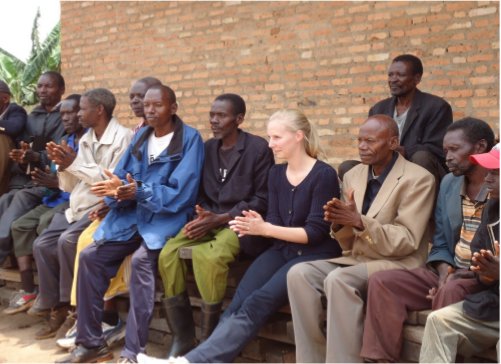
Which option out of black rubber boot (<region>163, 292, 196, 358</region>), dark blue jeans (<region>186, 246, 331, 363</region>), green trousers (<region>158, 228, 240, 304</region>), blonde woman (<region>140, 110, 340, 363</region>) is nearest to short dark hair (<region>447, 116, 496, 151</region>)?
blonde woman (<region>140, 110, 340, 363</region>)

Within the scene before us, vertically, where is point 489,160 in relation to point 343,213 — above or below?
above

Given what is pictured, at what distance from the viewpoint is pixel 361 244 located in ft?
13.7

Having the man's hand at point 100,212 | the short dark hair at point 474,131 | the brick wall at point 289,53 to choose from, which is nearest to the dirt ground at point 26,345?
the man's hand at point 100,212

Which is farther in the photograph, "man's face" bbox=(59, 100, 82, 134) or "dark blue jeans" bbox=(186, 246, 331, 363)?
"man's face" bbox=(59, 100, 82, 134)

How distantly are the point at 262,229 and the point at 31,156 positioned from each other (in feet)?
9.69

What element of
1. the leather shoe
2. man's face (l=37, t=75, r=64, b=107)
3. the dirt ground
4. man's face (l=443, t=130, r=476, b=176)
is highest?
man's face (l=37, t=75, r=64, b=107)

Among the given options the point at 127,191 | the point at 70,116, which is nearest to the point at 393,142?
the point at 127,191

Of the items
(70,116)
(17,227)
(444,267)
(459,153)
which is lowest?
(444,267)

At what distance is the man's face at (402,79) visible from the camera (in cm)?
529

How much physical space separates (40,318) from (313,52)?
3.86 m

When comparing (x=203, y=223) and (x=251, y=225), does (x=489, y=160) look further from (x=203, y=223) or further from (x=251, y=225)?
(x=203, y=223)

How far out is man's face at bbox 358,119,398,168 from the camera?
4.27 m

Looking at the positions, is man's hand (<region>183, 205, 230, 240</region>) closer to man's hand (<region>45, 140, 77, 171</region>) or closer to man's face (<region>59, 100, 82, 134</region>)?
man's hand (<region>45, 140, 77, 171</region>)

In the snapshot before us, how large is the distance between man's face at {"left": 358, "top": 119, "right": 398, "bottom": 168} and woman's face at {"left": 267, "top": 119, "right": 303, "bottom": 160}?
489mm
